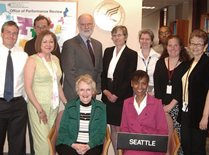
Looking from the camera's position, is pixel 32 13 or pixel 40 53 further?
pixel 32 13

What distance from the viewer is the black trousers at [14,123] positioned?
2617 mm

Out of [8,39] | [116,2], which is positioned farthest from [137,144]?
[116,2]

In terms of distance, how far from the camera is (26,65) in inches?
103

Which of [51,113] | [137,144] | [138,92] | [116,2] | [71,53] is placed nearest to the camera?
[137,144]

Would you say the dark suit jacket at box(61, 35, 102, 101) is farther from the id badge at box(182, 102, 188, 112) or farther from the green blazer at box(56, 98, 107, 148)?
the id badge at box(182, 102, 188, 112)

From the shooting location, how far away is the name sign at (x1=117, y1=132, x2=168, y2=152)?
1.83 m

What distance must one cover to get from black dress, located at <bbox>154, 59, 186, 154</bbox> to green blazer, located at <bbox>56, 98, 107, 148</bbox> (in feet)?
2.58

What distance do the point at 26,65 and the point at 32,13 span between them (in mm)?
1506

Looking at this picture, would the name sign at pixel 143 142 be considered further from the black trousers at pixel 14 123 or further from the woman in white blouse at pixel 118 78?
the black trousers at pixel 14 123

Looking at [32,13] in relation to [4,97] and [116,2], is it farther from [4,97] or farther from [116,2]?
[4,97]

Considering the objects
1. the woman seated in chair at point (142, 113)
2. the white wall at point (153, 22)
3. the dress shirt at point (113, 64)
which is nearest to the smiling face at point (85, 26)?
the dress shirt at point (113, 64)

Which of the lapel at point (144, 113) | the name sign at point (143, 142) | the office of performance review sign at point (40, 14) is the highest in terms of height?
the office of performance review sign at point (40, 14)

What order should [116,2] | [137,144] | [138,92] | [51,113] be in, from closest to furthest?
1. [137,144]
2. [138,92]
3. [51,113]
4. [116,2]

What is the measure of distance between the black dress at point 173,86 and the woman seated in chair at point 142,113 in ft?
1.11
